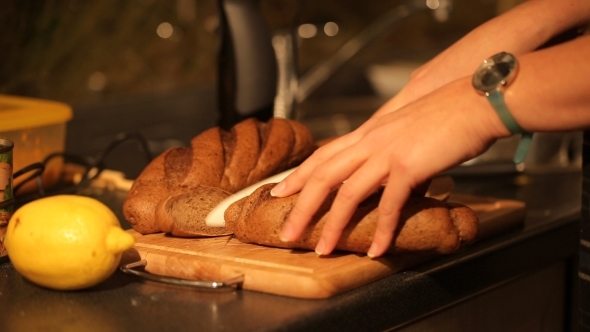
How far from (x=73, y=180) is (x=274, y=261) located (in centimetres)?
65

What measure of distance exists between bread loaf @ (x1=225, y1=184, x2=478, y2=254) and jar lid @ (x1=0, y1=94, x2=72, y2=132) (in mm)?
447

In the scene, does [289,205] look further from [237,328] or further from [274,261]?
[237,328]

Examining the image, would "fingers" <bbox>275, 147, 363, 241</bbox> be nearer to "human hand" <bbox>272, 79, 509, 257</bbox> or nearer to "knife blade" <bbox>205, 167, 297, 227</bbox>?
"human hand" <bbox>272, 79, 509, 257</bbox>

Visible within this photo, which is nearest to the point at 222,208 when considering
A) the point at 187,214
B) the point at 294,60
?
the point at 187,214

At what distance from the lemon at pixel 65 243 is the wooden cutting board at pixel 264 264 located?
0.07 meters

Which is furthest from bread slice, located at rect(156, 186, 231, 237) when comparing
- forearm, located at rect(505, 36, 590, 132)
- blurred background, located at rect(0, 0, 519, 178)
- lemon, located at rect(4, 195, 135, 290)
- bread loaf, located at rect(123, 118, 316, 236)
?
blurred background, located at rect(0, 0, 519, 178)

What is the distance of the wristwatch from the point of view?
0.84m

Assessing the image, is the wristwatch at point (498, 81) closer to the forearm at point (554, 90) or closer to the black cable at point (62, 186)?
the forearm at point (554, 90)

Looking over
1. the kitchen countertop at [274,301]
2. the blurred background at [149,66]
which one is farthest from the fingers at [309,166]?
the blurred background at [149,66]

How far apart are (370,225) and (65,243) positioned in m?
0.31

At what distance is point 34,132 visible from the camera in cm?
130

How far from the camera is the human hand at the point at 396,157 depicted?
33.4 inches

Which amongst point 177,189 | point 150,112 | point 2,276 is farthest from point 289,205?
point 150,112

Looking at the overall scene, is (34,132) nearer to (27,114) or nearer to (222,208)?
(27,114)
